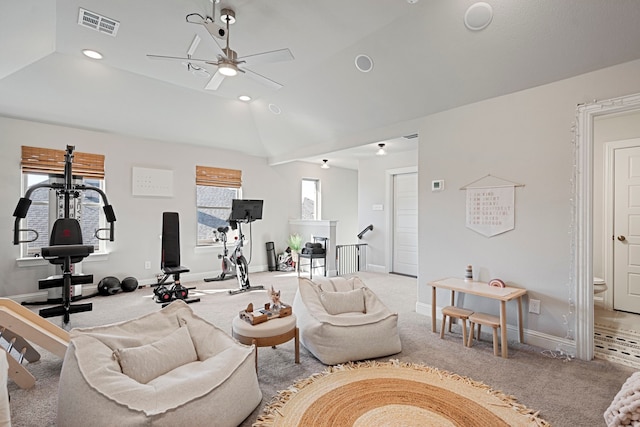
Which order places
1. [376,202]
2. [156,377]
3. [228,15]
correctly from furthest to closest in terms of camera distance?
[376,202] < [228,15] < [156,377]

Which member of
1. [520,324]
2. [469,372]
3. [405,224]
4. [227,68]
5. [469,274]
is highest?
[227,68]

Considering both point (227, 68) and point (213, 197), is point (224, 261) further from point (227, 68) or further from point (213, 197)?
point (227, 68)

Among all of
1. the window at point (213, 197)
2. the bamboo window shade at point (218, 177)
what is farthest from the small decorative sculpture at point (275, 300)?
the bamboo window shade at point (218, 177)

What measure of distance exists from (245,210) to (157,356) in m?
3.54

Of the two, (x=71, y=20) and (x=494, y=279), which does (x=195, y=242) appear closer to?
(x=71, y=20)

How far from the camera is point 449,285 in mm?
3236

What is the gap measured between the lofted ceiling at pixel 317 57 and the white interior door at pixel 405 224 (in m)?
2.14

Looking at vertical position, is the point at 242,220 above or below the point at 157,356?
above

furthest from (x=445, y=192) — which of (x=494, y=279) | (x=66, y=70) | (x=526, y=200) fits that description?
(x=66, y=70)

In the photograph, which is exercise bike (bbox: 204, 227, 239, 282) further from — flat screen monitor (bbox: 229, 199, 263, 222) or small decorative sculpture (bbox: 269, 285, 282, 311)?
small decorative sculpture (bbox: 269, 285, 282, 311)

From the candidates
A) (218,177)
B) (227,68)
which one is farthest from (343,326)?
(218,177)

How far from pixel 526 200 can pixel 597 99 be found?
1.00m

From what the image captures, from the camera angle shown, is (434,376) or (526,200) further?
(526,200)

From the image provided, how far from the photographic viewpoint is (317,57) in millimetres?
3660
